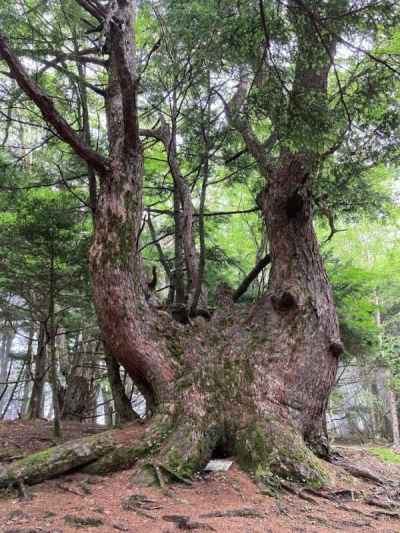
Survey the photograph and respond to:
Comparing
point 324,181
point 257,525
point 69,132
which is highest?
point 69,132

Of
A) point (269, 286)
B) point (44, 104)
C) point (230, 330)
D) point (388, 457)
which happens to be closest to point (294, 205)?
point (269, 286)

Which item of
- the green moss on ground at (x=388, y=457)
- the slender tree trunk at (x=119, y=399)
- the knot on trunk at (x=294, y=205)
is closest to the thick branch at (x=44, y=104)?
the knot on trunk at (x=294, y=205)

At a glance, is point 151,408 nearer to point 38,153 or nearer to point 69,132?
point 69,132

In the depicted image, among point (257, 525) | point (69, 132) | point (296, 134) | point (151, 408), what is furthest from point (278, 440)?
point (69, 132)

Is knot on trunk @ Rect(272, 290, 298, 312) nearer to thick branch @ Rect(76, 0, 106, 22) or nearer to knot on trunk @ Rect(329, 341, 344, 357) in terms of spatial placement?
knot on trunk @ Rect(329, 341, 344, 357)

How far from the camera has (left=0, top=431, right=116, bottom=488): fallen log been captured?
3.12m

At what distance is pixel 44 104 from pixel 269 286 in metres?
3.26

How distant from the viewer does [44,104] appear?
352 centimetres

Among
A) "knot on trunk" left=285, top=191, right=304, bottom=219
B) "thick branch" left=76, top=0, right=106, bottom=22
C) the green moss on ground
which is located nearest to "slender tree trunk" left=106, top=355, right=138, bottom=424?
"knot on trunk" left=285, top=191, right=304, bottom=219

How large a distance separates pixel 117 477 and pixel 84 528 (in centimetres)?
99

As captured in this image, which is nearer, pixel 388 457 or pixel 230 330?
pixel 230 330

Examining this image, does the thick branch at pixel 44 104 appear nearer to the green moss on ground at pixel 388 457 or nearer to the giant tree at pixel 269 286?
the giant tree at pixel 269 286

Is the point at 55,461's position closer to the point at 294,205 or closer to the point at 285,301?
the point at 285,301

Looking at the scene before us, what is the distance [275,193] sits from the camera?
508 cm
